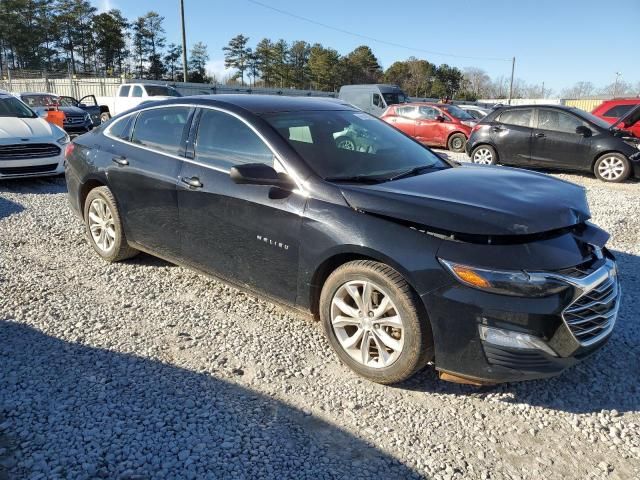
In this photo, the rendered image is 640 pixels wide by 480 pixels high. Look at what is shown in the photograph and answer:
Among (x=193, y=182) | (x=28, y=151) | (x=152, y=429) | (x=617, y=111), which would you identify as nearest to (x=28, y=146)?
(x=28, y=151)

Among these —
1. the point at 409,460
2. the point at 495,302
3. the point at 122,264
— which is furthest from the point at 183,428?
the point at 122,264

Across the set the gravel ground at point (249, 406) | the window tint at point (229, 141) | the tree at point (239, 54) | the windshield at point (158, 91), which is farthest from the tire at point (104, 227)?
the tree at point (239, 54)

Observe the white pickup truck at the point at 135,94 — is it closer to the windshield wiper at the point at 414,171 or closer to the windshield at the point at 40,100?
the windshield at the point at 40,100

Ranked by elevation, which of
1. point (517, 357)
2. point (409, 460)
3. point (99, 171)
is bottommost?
point (409, 460)

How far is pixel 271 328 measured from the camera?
3.71 m

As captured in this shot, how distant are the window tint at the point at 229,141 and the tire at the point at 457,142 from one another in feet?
42.5

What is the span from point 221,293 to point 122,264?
1.28 m

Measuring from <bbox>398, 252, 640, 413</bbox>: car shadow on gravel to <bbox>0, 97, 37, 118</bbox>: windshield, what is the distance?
898 cm

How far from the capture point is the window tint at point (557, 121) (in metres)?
10.7

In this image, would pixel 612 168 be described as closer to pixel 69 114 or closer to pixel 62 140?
pixel 62 140

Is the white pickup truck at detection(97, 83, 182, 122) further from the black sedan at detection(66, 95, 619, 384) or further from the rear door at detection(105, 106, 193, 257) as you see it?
the black sedan at detection(66, 95, 619, 384)

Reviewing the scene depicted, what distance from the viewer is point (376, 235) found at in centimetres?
288

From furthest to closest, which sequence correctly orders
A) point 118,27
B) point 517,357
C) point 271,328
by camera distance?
point 118,27
point 271,328
point 517,357

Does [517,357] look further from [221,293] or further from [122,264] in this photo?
[122,264]
